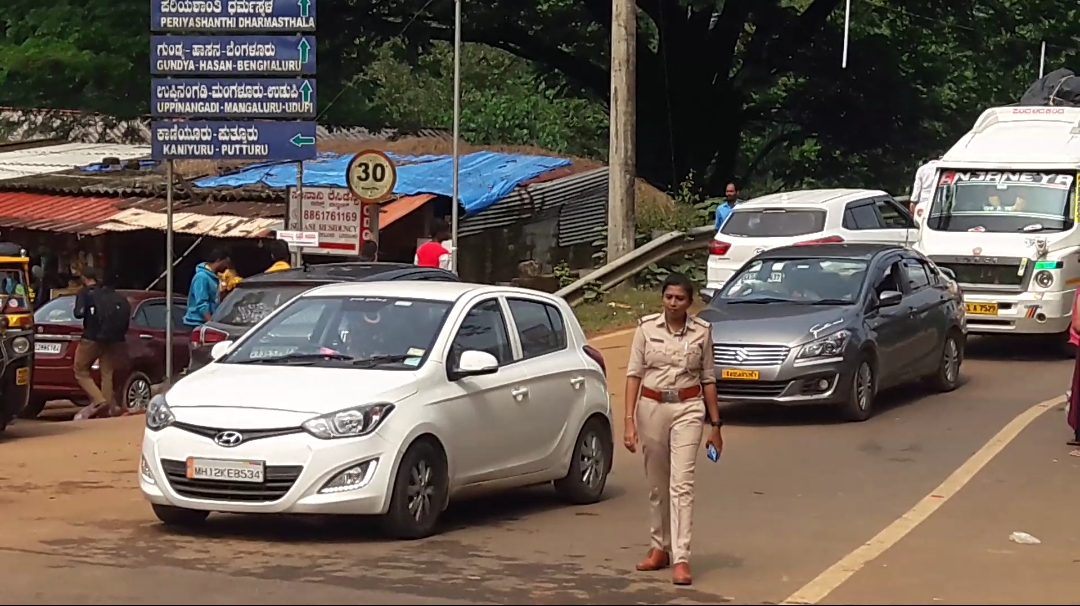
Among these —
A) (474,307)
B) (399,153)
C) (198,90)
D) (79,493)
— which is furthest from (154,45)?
(399,153)

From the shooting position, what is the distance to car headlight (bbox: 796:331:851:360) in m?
14.7

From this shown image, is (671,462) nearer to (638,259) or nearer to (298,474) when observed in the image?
(298,474)

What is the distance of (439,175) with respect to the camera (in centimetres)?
2761

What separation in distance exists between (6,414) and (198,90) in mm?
4472

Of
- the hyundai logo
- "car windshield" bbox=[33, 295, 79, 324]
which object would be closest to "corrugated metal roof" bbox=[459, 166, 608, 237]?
"car windshield" bbox=[33, 295, 79, 324]

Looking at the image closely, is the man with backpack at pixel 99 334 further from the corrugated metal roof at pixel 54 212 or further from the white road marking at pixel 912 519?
the white road marking at pixel 912 519

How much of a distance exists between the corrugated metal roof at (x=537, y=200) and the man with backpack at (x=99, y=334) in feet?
27.9

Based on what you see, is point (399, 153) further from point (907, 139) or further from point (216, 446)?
point (216, 446)

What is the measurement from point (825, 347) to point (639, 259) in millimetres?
8691

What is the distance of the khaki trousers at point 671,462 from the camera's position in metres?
8.57

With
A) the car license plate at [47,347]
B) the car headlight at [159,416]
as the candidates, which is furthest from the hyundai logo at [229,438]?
the car license plate at [47,347]

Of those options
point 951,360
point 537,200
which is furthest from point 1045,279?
point 537,200

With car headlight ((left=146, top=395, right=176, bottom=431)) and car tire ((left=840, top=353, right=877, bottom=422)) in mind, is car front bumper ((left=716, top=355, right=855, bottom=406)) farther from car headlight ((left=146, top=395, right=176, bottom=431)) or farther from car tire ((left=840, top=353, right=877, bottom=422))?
car headlight ((left=146, top=395, right=176, bottom=431))

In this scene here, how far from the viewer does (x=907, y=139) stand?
127 ft
